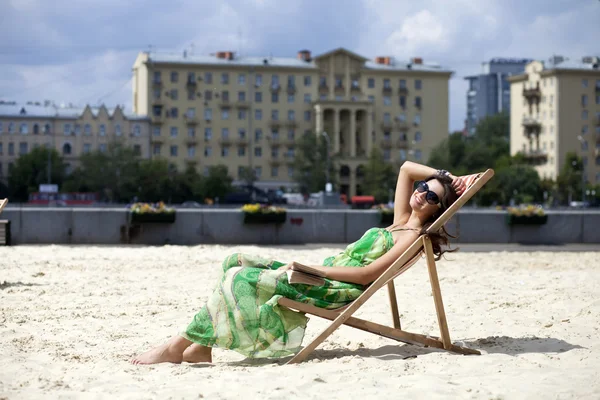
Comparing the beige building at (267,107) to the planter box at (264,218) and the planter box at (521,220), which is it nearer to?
the planter box at (521,220)

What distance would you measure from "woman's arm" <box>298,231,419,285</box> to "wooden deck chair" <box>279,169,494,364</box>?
79 millimetres

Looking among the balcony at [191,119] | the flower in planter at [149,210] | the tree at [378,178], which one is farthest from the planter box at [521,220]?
the balcony at [191,119]

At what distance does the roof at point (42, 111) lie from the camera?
104 m

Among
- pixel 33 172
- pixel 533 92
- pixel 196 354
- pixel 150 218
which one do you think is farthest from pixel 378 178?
pixel 196 354

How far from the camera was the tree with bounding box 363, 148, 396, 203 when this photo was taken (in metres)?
93.2

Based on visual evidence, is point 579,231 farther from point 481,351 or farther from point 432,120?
point 432,120

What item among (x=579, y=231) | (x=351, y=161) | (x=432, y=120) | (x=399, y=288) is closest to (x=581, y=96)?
(x=432, y=120)

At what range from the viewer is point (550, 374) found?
17.7ft

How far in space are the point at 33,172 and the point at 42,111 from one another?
41.5 feet

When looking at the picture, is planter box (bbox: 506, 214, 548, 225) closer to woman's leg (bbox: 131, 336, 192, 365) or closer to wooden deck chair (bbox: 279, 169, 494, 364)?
wooden deck chair (bbox: 279, 169, 494, 364)

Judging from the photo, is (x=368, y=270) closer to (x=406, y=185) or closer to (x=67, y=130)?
(x=406, y=185)

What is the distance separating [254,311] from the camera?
578 centimetres

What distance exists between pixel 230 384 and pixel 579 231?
1877cm

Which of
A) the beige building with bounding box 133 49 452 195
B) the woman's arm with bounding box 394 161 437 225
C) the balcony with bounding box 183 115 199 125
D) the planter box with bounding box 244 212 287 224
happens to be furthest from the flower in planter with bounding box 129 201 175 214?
the balcony with bounding box 183 115 199 125
